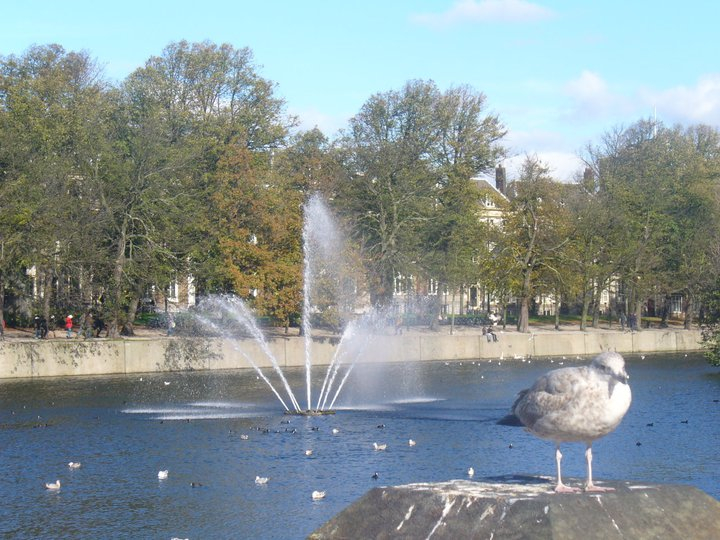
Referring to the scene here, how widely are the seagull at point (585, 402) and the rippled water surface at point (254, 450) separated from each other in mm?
8841

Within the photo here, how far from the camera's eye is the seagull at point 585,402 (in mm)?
16766

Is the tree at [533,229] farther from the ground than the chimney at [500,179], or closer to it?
closer to it

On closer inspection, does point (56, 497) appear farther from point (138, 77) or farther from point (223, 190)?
point (138, 77)

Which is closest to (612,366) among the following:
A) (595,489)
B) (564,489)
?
(595,489)

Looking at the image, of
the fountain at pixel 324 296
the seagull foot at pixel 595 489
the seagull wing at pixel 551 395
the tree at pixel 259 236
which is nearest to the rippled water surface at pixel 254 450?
the seagull wing at pixel 551 395

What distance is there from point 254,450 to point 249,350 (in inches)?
1331

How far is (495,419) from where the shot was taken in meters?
44.3

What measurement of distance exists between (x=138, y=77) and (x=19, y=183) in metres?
35.9

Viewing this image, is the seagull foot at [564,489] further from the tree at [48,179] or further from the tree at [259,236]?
the tree at [259,236]

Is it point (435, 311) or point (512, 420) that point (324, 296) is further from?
point (512, 420)

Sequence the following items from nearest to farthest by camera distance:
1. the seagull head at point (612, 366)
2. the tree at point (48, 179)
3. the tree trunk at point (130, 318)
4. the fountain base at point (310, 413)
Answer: the seagull head at point (612, 366) < the fountain base at point (310, 413) < the tree at point (48, 179) < the tree trunk at point (130, 318)

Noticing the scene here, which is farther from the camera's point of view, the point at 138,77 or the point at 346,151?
the point at 138,77

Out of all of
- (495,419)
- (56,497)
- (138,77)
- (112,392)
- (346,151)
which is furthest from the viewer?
(138,77)

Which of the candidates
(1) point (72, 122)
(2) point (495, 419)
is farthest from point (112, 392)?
(1) point (72, 122)
